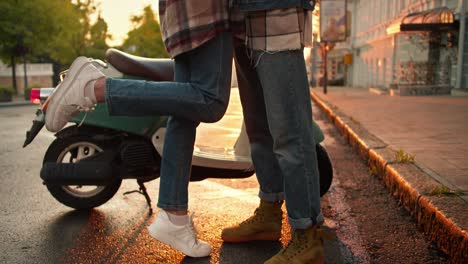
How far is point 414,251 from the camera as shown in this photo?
8.44 feet

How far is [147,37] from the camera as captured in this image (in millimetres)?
63469

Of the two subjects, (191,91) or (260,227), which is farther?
(260,227)

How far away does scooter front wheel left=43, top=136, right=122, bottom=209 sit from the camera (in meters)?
3.38

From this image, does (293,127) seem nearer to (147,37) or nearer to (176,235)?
(176,235)

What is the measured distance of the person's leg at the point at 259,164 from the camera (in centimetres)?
256

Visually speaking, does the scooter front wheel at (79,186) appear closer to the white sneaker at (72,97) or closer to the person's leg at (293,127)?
the white sneaker at (72,97)

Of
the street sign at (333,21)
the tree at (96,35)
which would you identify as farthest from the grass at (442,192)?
the tree at (96,35)

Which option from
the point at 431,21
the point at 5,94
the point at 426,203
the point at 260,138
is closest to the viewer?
the point at 260,138

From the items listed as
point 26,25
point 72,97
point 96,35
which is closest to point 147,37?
point 96,35

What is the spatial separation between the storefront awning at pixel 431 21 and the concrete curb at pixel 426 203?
13.3m

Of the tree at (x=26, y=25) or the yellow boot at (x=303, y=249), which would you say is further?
the tree at (x=26, y=25)

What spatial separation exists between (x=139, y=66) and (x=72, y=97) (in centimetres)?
100

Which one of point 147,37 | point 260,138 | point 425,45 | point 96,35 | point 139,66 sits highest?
point 147,37

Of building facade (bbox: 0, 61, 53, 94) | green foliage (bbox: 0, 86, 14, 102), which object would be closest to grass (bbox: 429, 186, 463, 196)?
green foliage (bbox: 0, 86, 14, 102)
